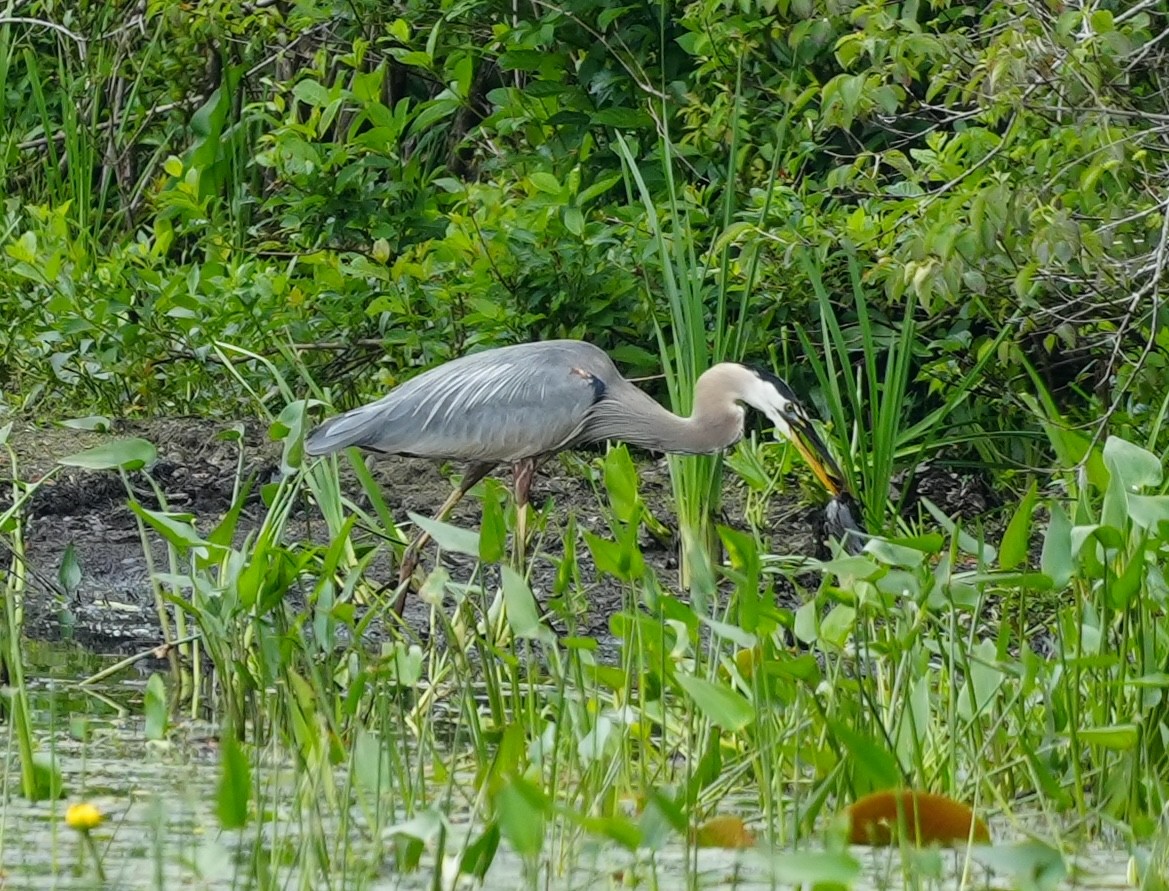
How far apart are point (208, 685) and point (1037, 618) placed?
2048mm

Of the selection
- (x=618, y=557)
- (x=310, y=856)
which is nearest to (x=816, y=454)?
(x=618, y=557)

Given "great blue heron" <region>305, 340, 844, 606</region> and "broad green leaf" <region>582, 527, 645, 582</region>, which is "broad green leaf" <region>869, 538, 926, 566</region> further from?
"great blue heron" <region>305, 340, 844, 606</region>

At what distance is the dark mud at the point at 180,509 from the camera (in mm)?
5508

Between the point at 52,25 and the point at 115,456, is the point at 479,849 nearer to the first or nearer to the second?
the point at 115,456

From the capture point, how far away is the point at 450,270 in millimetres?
6766

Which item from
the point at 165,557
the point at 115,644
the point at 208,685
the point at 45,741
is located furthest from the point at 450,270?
the point at 45,741

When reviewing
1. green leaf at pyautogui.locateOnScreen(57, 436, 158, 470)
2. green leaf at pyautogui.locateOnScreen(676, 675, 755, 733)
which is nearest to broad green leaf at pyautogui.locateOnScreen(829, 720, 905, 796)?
green leaf at pyautogui.locateOnScreen(676, 675, 755, 733)

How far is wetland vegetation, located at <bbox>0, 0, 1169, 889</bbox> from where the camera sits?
2965 millimetres

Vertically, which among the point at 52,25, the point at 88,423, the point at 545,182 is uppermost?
the point at 52,25

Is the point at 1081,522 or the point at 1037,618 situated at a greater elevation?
the point at 1081,522

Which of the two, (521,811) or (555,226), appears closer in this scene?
(521,811)

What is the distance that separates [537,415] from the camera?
5949mm

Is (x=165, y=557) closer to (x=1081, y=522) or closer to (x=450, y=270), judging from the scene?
(x=450, y=270)

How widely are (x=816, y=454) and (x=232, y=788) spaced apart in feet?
11.4
